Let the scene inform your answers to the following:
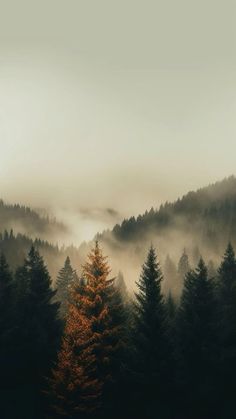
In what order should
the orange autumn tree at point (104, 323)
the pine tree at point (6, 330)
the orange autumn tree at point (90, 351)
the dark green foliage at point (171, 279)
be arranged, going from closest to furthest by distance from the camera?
the orange autumn tree at point (90, 351)
the orange autumn tree at point (104, 323)
the pine tree at point (6, 330)
the dark green foliage at point (171, 279)

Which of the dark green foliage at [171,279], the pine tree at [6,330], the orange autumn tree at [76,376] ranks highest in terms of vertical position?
the dark green foliage at [171,279]

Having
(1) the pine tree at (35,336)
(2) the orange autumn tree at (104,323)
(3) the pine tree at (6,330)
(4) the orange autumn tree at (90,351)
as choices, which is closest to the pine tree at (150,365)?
(2) the orange autumn tree at (104,323)

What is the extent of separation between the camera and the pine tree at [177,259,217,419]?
1750 inches

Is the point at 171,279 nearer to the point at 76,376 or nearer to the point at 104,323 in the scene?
the point at 104,323

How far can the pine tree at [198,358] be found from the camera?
44.4m

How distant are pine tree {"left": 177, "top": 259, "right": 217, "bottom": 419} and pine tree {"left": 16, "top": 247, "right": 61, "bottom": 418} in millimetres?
13117

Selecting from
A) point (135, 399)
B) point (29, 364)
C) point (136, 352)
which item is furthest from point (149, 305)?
point (29, 364)

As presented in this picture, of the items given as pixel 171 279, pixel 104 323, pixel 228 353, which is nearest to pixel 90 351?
pixel 104 323

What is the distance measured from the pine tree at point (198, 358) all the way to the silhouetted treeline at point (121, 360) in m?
0.08

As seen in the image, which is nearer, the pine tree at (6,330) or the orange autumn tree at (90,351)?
the orange autumn tree at (90,351)

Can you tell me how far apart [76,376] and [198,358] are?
11.2 meters

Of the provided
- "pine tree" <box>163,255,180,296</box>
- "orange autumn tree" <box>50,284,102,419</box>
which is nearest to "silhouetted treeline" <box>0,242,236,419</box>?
"orange autumn tree" <box>50,284,102,419</box>

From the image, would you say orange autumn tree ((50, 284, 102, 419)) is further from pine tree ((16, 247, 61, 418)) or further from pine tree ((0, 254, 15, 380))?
pine tree ((0, 254, 15, 380))

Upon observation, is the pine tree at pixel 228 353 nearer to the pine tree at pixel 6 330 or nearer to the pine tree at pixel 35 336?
the pine tree at pixel 35 336
